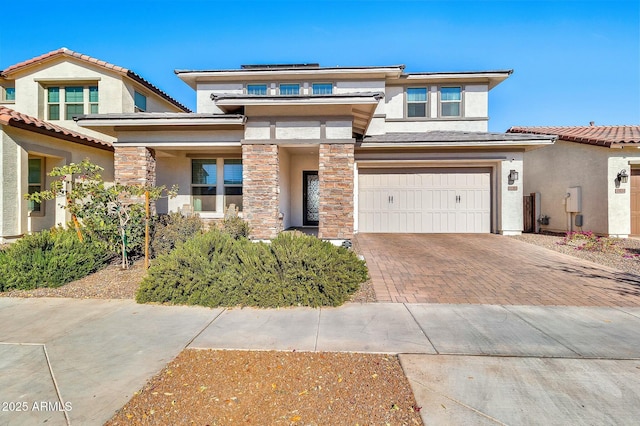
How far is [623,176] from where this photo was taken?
11.2 metres

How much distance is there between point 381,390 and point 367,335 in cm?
112

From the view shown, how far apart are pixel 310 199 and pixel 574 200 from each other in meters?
10.1

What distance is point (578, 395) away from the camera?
282 cm

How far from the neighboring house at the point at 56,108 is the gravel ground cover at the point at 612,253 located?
15717 mm

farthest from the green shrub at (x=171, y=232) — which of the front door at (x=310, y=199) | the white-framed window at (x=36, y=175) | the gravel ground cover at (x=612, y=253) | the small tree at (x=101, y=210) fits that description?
the gravel ground cover at (x=612, y=253)

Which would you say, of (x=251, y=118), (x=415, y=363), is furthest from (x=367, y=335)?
(x=251, y=118)

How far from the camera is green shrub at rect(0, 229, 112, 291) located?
5.85 meters

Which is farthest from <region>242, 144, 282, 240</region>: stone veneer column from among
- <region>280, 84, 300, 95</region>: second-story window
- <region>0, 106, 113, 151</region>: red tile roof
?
<region>0, 106, 113, 151</region>: red tile roof

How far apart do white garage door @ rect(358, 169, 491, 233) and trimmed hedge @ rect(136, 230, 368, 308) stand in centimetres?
754

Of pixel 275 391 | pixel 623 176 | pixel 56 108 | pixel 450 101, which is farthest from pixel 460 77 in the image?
pixel 56 108

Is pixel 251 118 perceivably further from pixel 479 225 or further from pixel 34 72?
pixel 34 72

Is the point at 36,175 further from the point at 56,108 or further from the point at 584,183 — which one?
the point at 584,183

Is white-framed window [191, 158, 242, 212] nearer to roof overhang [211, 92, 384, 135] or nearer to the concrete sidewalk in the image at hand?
roof overhang [211, 92, 384, 135]

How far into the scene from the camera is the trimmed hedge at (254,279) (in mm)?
5125
